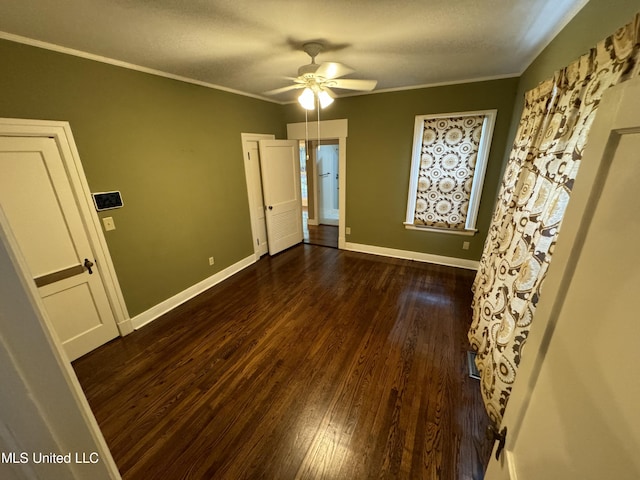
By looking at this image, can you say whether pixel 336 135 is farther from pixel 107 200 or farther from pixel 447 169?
pixel 107 200

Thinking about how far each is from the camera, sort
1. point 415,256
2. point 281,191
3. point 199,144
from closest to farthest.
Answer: point 199,144
point 415,256
point 281,191

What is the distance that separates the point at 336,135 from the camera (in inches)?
151

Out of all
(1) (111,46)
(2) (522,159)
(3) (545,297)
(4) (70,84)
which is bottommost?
(3) (545,297)

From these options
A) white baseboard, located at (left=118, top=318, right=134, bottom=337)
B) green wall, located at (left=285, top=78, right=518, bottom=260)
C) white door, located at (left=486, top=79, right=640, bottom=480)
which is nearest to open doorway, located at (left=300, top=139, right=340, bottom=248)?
green wall, located at (left=285, top=78, right=518, bottom=260)

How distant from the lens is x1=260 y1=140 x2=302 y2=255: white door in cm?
380

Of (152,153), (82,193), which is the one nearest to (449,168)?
(152,153)

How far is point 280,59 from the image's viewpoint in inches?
87.4

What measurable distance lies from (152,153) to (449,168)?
11.7 feet

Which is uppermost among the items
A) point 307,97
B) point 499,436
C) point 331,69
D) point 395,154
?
point 331,69

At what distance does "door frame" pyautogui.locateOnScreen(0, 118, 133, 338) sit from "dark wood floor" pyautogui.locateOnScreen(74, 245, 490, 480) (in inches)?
13.7

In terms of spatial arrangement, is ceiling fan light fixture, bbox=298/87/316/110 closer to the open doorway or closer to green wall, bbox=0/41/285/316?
green wall, bbox=0/41/285/316

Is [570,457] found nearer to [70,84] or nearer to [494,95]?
[70,84]

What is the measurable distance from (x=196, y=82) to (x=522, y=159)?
3.27m

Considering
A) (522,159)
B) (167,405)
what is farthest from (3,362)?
(522,159)
